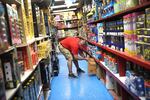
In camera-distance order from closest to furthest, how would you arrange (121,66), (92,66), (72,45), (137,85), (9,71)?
(9,71) < (137,85) < (121,66) < (92,66) < (72,45)

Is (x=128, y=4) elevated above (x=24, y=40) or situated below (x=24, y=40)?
above

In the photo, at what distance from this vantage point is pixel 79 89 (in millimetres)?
5570

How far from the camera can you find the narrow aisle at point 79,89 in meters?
4.93

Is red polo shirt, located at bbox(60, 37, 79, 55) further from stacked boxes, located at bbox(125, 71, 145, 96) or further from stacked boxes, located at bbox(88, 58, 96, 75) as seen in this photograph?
stacked boxes, located at bbox(125, 71, 145, 96)

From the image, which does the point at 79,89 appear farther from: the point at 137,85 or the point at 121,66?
the point at 137,85

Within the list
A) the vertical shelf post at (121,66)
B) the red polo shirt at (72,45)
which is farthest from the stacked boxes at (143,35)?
the red polo shirt at (72,45)

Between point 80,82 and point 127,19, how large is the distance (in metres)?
3.53

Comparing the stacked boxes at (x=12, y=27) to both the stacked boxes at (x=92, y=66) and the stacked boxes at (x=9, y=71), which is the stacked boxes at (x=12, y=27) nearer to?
the stacked boxes at (x=9, y=71)

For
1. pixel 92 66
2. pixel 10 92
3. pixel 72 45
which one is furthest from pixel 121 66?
pixel 72 45

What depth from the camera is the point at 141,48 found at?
249cm

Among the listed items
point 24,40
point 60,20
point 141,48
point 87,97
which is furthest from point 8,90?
point 60,20

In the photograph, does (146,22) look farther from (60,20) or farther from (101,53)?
(60,20)

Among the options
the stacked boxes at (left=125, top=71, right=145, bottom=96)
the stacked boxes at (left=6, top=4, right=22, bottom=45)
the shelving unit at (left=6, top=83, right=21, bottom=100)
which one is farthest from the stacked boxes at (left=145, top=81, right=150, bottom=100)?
the stacked boxes at (left=6, top=4, right=22, bottom=45)

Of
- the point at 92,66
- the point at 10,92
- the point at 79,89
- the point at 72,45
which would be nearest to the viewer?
the point at 10,92
